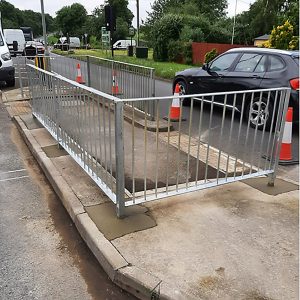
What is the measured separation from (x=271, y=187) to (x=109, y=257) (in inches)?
94.3

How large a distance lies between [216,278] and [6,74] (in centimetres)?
1119

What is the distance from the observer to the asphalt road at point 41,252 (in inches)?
108

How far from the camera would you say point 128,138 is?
624 cm

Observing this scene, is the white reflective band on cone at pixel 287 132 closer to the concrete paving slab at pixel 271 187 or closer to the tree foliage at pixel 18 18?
the concrete paving slab at pixel 271 187

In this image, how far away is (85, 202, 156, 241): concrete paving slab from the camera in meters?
3.32

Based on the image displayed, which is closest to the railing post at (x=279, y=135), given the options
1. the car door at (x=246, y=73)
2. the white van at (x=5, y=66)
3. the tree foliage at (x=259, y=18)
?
the car door at (x=246, y=73)

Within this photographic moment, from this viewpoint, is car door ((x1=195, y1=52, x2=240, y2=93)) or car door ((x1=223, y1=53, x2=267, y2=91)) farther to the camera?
car door ((x1=195, y1=52, x2=240, y2=93))

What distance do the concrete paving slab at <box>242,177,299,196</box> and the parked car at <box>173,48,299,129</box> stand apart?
1682mm

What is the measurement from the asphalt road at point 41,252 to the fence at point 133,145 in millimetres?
585

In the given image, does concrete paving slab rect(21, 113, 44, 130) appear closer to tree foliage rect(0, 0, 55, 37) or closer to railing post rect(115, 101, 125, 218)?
railing post rect(115, 101, 125, 218)

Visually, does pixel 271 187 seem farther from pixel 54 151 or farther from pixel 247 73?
pixel 247 73

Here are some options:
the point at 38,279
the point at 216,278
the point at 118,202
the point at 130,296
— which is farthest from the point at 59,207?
the point at 216,278

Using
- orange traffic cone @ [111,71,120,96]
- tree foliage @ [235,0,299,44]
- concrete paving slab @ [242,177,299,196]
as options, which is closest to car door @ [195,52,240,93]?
orange traffic cone @ [111,71,120,96]

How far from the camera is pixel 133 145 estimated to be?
3.36m
